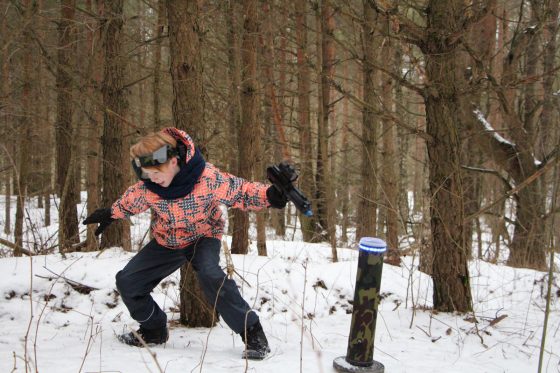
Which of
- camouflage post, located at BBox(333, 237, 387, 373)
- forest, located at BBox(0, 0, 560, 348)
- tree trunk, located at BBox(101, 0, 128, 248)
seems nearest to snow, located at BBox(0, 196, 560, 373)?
camouflage post, located at BBox(333, 237, 387, 373)

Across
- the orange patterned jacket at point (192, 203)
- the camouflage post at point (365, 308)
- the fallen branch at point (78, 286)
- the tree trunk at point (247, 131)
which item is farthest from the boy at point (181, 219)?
the tree trunk at point (247, 131)

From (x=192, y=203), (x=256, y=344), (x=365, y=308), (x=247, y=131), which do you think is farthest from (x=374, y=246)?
(x=247, y=131)

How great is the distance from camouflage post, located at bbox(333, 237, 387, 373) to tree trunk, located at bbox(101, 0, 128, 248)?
4795 mm

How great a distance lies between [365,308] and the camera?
264 cm

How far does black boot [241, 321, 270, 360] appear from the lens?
118 inches

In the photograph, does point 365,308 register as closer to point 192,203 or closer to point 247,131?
point 192,203

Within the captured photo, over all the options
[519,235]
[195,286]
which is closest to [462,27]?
[195,286]

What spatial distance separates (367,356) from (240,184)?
138 centimetres

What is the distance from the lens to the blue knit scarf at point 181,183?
9.95ft

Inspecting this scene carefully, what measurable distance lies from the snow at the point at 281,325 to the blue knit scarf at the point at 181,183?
0.92 meters

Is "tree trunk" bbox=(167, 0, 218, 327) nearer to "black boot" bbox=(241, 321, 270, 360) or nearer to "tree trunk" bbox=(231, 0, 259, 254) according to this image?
"black boot" bbox=(241, 321, 270, 360)

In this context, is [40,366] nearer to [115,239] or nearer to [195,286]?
[195,286]

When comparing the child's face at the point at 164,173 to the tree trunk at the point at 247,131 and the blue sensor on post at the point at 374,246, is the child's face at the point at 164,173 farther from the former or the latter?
the tree trunk at the point at 247,131

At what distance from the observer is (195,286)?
3.80 metres
